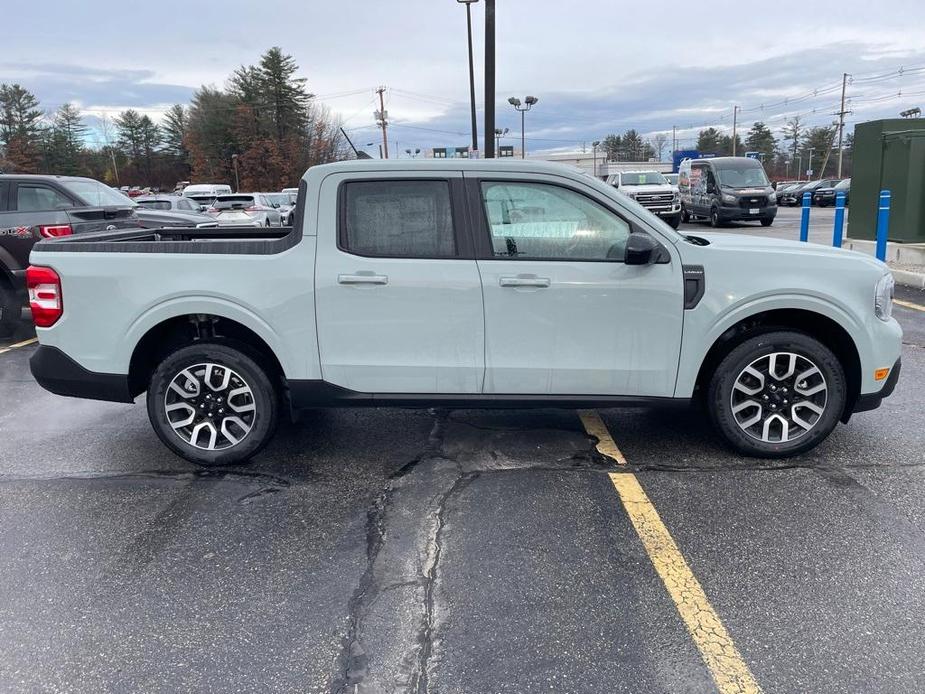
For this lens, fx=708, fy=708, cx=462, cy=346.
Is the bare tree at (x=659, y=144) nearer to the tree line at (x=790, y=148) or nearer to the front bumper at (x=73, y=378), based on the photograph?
the tree line at (x=790, y=148)

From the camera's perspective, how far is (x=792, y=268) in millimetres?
4090

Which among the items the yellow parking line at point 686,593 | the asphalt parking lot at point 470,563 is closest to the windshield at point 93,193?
the asphalt parking lot at point 470,563

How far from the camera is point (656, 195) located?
74.9ft

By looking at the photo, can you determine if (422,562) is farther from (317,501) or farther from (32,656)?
(32,656)

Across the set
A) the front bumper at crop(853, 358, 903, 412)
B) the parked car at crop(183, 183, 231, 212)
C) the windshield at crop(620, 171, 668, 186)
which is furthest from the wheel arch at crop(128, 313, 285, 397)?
the parked car at crop(183, 183, 231, 212)

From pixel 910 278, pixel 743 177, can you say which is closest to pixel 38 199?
pixel 910 278

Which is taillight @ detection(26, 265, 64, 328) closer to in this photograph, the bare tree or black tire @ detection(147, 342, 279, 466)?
black tire @ detection(147, 342, 279, 466)

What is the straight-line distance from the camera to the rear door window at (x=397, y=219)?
4.10m

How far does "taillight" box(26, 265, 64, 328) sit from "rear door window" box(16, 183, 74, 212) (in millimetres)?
5331

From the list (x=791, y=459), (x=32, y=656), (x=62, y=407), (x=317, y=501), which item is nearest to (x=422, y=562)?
(x=317, y=501)

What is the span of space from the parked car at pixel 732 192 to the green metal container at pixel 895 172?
8.42 metres

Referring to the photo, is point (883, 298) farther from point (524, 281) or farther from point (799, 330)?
point (524, 281)

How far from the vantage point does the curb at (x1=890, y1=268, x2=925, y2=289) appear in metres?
10.4

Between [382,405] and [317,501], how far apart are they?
698 mm
